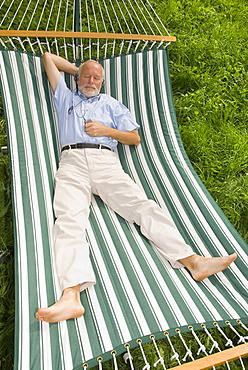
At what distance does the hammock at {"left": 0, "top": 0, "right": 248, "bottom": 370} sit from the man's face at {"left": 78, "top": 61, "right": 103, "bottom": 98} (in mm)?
271

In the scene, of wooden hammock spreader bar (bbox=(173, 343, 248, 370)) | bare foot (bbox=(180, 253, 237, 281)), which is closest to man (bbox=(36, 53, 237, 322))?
bare foot (bbox=(180, 253, 237, 281))

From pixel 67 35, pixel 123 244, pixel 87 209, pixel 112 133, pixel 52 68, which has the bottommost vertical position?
pixel 123 244

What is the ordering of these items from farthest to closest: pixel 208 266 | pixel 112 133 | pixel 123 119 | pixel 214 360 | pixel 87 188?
1. pixel 123 119
2. pixel 112 133
3. pixel 87 188
4. pixel 208 266
5. pixel 214 360

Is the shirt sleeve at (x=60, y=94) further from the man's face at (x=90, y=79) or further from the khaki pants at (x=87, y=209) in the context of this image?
the khaki pants at (x=87, y=209)

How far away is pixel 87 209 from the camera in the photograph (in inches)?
81.0

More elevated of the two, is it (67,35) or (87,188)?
(67,35)

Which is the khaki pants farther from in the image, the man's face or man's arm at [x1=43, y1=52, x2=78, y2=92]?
man's arm at [x1=43, y1=52, x2=78, y2=92]

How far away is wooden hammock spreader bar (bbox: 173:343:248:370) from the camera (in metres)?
1.28

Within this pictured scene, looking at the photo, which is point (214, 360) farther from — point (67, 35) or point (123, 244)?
point (67, 35)

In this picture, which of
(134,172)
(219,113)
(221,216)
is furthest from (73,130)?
(219,113)

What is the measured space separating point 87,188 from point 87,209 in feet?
0.63

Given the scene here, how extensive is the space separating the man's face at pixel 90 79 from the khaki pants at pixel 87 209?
50 centimetres

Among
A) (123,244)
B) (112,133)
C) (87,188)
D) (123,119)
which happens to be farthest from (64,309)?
(123,119)

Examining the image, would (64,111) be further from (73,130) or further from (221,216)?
(221,216)
